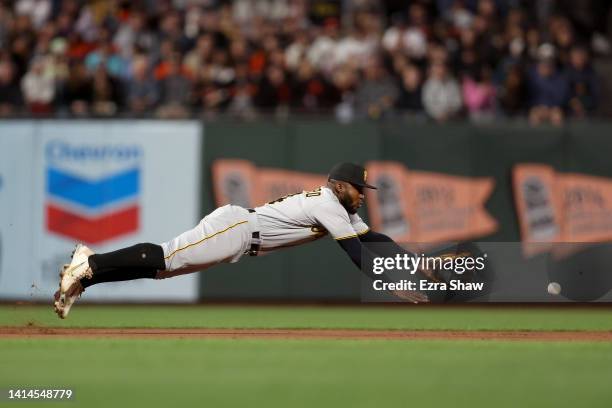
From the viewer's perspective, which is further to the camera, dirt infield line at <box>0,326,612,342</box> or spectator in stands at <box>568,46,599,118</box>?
spectator in stands at <box>568,46,599,118</box>

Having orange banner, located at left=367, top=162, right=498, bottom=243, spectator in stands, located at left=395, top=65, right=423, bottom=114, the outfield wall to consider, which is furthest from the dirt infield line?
spectator in stands, located at left=395, top=65, right=423, bottom=114

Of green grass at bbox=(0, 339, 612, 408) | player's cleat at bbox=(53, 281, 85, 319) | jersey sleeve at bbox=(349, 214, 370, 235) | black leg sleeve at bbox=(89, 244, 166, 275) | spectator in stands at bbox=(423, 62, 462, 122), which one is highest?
spectator in stands at bbox=(423, 62, 462, 122)

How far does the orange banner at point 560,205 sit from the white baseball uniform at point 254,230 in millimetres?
7507

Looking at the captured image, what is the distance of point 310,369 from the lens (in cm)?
953

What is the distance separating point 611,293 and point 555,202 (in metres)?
5.58

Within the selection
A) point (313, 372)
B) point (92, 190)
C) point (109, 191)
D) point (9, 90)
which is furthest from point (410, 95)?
point (313, 372)

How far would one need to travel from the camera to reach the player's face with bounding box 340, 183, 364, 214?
40.8 feet

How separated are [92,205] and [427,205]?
544 cm

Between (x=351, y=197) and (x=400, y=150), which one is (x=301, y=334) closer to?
(x=351, y=197)

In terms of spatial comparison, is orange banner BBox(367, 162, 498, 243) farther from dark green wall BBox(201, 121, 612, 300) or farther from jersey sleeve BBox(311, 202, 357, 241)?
jersey sleeve BBox(311, 202, 357, 241)

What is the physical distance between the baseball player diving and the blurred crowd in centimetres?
735

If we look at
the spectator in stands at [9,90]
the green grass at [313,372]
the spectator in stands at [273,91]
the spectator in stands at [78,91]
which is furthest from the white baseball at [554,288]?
the spectator in stands at [9,90]

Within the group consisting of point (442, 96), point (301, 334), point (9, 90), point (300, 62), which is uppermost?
point (300, 62)

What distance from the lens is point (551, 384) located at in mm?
8695
